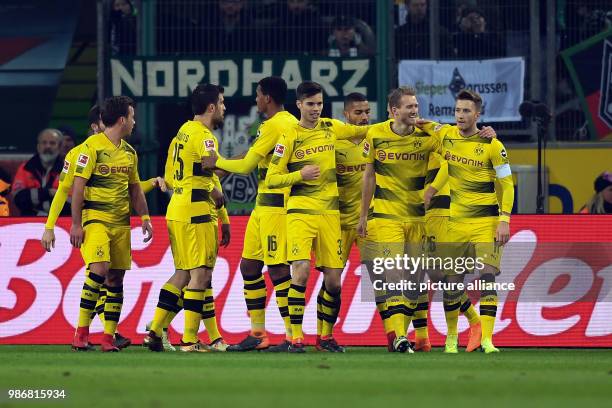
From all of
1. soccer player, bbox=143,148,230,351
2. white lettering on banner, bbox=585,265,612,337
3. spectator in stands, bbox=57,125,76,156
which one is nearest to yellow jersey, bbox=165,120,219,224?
soccer player, bbox=143,148,230,351

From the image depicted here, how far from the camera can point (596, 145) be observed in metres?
19.3

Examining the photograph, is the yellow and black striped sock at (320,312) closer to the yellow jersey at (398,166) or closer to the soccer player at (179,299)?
the soccer player at (179,299)

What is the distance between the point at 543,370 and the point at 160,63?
9.32 meters

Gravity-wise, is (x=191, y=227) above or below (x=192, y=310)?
above

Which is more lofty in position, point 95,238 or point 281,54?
point 281,54

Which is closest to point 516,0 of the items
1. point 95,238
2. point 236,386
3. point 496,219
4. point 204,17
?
point 204,17

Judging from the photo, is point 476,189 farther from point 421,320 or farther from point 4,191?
point 4,191

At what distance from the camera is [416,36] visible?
64.5 ft

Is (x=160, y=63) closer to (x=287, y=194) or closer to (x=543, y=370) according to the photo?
(x=287, y=194)

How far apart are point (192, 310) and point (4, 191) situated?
5.14 m

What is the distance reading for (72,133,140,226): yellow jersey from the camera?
1395cm

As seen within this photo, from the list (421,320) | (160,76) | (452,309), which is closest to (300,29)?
(160,76)

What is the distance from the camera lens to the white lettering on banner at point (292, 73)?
1953 centimetres

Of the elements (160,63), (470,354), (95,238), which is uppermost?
(160,63)
